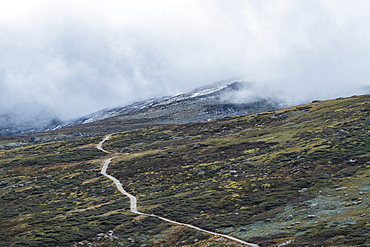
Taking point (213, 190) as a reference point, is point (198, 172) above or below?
above

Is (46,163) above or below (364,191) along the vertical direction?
above

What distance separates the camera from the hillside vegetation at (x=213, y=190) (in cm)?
6581

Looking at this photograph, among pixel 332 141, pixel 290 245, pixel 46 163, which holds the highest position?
pixel 46 163

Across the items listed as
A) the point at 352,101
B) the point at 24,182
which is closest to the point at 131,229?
the point at 24,182

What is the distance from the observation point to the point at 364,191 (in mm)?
74250

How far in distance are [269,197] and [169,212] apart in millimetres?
18412

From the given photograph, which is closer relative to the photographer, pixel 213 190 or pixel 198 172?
pixel 213 190

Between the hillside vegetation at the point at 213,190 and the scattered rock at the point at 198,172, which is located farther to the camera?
the scattered rock at the point at 198,172

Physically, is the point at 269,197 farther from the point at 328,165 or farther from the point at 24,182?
the point at 24,182

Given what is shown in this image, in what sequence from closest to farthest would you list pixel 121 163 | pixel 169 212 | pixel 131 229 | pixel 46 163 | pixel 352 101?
pixel 131 229 < pixel 169 212 < pixel 121 163 < pixel 46 163 < pixel 352 101

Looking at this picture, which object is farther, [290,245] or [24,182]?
[24,182]

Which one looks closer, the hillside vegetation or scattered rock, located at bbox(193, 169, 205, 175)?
the hillside vegetation

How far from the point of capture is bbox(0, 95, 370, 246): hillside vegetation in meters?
65.8

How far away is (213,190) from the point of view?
94.1 meters
